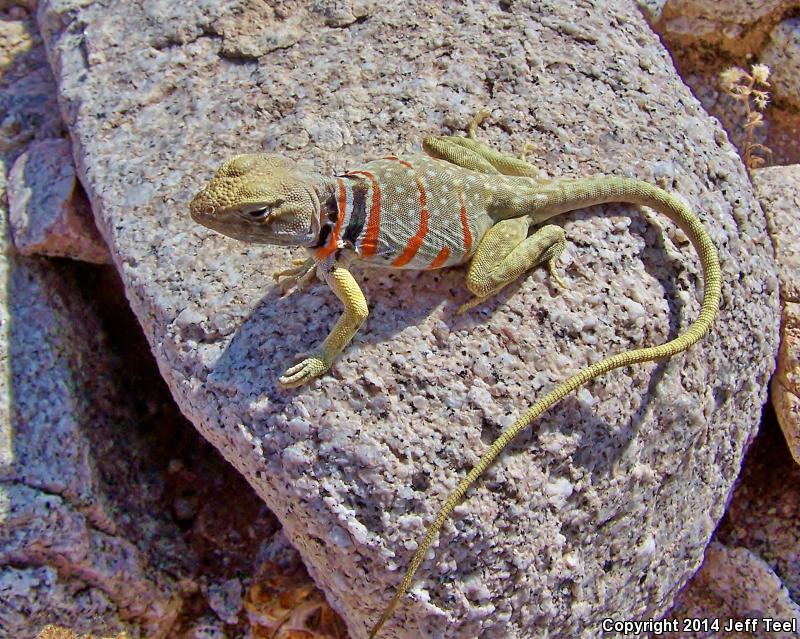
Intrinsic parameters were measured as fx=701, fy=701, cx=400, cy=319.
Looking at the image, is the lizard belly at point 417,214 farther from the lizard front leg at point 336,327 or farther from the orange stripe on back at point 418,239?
the lizard front leg at point 336,327

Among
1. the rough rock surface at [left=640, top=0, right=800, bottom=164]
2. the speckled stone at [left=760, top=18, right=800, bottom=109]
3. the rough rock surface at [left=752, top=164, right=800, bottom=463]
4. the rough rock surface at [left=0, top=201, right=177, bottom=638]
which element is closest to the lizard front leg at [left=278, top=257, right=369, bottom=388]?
the rough rock surface at [left=0, top=201, right=177, bottom=638]

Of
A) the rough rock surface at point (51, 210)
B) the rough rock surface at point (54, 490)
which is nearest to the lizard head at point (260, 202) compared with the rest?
the rough rock surface at point (51, 210)

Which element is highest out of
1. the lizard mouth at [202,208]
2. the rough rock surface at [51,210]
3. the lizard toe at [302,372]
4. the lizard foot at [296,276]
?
the lizard mouth at [202,208]

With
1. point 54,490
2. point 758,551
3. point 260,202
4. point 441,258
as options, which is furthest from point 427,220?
point 758,551

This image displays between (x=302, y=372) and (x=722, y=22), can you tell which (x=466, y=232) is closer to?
(x=302, y=372)

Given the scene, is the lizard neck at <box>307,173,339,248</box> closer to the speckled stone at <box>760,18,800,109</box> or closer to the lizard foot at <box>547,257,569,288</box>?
the lizard foot at <box>547,257,569,288</box>

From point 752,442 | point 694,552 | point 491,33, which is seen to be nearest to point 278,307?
point 491,33

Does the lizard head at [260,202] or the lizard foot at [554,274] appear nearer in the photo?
the lizard head at [260,202]
